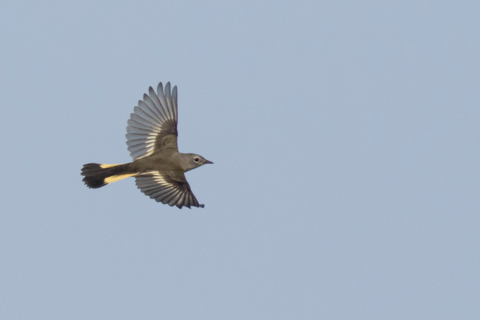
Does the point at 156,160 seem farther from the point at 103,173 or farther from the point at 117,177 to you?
the point at 103,173

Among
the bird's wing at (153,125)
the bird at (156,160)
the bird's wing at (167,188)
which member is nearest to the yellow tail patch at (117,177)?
the bird at (156,160)

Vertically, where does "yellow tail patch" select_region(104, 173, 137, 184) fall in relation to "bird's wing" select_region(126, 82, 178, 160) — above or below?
below

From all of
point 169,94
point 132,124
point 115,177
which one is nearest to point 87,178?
point 115,177

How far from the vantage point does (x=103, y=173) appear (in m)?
12.0

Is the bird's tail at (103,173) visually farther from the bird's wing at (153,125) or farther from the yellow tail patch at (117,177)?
the bird's wing at (153,125)

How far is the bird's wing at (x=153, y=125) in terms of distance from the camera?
1273 centimetres

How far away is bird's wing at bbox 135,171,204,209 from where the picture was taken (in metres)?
12.1

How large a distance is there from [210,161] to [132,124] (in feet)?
5.89

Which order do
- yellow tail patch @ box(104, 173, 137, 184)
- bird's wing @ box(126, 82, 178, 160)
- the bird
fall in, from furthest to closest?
bird's wing @ box(126, 82, 178, 160), the bird, yellow tail patch @ box(104, 173, 137, 184)

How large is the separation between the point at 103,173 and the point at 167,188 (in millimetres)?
1295

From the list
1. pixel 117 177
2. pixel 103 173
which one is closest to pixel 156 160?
pixel 117 177

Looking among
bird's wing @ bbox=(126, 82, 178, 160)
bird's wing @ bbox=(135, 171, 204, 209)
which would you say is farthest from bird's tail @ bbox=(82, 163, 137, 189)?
bird's wing @ bbox=(126, 82, 178, 160)

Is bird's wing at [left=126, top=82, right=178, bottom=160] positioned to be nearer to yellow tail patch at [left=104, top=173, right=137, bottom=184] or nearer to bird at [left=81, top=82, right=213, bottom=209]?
bird at [left=81, top=82, right=213, bottom=209]

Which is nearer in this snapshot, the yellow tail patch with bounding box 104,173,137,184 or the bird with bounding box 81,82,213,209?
the yellow tail patch with bounding box 104,173,137,184
